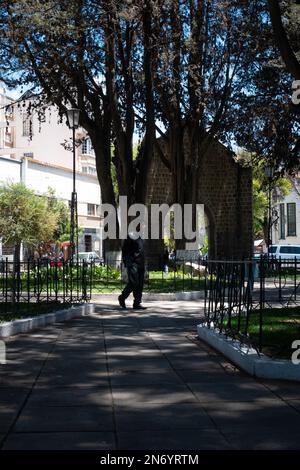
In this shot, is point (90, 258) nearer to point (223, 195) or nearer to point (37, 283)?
point (37, 283)

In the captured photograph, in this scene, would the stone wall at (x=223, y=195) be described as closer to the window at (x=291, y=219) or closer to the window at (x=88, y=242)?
the window at (x=88, y=242)

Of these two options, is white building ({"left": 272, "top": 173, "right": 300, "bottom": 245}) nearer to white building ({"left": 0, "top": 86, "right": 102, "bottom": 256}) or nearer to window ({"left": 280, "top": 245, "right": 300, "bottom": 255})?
window ({"left": 280, "top": 245, "right": 300, "bottom": 255})

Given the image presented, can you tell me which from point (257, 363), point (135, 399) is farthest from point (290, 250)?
point (135, 399)

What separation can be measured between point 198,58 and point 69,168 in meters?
34.2

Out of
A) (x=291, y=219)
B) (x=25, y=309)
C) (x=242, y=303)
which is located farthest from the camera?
(x=291, y=219)

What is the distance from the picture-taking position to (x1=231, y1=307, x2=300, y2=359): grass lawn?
Answer: 25.1ft

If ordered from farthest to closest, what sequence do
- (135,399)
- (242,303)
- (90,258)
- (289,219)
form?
(289,219)
(90,258)
(242,303)
(135,399)

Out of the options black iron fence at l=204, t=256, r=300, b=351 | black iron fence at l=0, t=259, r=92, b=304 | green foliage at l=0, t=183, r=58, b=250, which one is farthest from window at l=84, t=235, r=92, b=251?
black iron fence at l=204, t=256, r=300, b=351

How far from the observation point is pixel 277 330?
9367 millimetres

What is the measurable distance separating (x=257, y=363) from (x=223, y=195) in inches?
1194

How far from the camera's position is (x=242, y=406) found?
5832 millimetres

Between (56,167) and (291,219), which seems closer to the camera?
(56,167)

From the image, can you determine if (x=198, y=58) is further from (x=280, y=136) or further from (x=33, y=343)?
(x=33, y=343)
